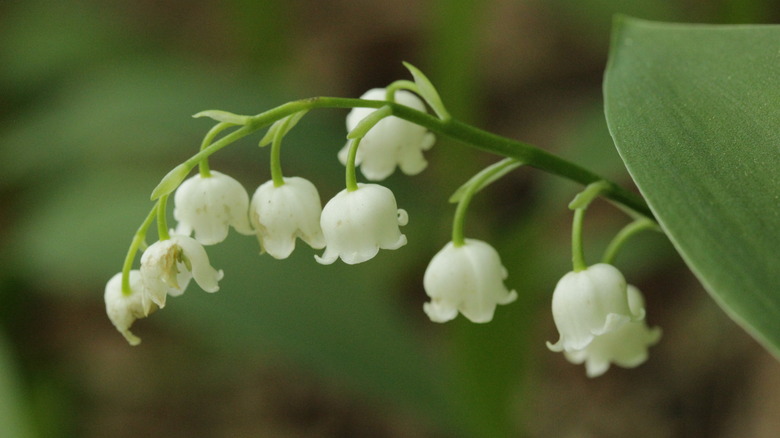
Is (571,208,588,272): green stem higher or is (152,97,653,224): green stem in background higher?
(152,97,653,224): green stem in background

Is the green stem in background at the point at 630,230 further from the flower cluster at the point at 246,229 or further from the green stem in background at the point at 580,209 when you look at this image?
the flower cluster at the point at 246,229

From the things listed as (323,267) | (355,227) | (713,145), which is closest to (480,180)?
(355,227)

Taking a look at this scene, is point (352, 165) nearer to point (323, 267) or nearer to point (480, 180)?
point (480, 180)

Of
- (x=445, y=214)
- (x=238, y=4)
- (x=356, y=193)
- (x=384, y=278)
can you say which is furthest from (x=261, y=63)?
(x=356, y=193)

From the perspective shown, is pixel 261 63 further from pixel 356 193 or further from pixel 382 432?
pixel 356 193

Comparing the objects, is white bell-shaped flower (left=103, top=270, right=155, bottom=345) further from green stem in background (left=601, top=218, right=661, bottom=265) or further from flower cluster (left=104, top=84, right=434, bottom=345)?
green stem in background (left=601, top=218, right=661, bottom=265)

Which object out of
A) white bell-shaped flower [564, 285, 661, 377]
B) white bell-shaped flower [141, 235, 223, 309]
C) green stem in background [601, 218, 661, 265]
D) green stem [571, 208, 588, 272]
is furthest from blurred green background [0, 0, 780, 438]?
white bell-shaped flower [141, 235, 223, 309]

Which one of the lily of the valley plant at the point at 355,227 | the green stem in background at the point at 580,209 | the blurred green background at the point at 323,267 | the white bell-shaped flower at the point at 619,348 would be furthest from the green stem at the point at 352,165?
the blurred green background at the point at 323,267
